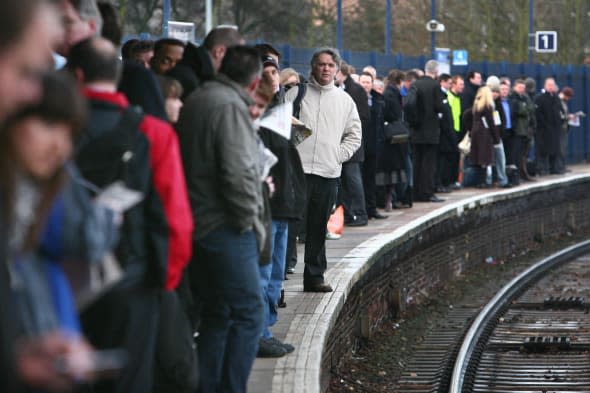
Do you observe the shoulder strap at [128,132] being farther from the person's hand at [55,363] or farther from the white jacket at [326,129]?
the white jacket at [326,129]

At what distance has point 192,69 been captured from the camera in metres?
7.35

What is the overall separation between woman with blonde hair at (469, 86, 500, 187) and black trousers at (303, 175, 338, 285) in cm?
1130

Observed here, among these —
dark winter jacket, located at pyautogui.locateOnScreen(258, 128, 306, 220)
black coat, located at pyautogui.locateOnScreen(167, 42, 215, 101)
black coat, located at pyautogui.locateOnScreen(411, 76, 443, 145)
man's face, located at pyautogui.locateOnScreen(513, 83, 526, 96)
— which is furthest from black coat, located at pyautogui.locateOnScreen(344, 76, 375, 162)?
black coat, located at pyautogui.locateOnScreen(167, 42, 215, 101)

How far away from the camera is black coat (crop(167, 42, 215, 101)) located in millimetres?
7289

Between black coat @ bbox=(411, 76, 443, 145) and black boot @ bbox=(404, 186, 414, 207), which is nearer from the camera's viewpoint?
black boot @ bbox=(404, 186, 414, 207)

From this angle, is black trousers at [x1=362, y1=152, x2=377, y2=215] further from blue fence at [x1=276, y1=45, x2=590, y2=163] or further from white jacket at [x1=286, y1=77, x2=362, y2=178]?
white jacket at [x1=286, y1=77, x2=362, y2=178]

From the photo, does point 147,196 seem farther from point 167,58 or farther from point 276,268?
point 276,268

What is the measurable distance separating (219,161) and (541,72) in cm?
2759

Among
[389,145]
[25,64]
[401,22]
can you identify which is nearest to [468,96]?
[389,145]

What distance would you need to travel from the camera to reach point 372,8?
35188 mm

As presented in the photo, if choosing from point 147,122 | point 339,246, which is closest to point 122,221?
point 147,122

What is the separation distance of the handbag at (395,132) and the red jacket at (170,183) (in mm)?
12344

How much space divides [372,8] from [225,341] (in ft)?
93.8

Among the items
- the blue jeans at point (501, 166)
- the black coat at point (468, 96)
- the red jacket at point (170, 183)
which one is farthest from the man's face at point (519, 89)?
the red jacket at point (170, 183)
